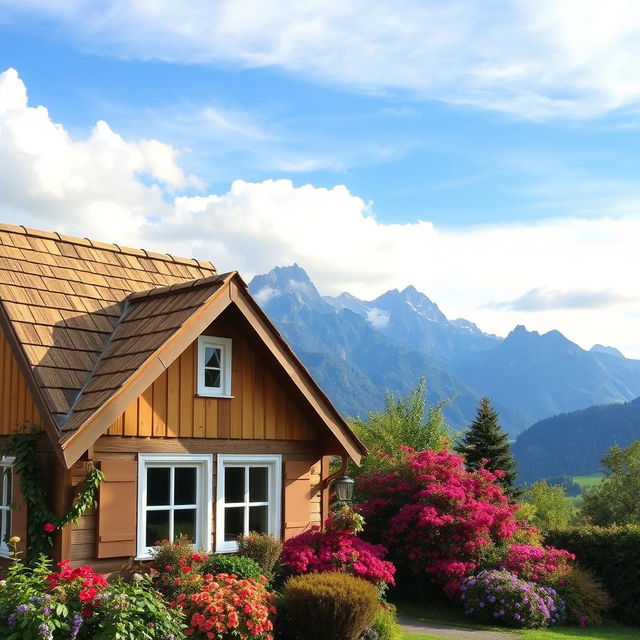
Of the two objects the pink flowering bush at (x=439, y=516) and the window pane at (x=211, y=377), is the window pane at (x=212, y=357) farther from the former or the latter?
the pink flowering bush at (x=439, y=516)

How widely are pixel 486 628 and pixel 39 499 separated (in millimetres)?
7970

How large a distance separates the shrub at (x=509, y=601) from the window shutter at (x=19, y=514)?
802 centimetres

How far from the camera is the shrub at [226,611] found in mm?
10016

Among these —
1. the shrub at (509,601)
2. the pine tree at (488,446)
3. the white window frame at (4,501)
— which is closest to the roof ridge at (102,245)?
the white window frame at (4,501)

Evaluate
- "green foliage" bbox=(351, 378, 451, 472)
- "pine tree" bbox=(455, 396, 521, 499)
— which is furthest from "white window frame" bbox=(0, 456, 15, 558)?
"pine tree" bbox=(455, 396, 521, 499)

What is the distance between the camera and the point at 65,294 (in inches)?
558

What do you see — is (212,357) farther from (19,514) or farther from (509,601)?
(509,601)

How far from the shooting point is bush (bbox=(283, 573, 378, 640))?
10.9 metres

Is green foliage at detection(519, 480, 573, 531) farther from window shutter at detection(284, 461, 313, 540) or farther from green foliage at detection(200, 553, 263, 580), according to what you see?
Result: green foliage at detection(200, 553, 263, 580)

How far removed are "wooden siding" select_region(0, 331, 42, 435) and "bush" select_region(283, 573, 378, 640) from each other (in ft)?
15.2

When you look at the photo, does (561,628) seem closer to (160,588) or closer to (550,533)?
(550,533)

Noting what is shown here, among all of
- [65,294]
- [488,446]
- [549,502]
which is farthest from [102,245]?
[549,502]

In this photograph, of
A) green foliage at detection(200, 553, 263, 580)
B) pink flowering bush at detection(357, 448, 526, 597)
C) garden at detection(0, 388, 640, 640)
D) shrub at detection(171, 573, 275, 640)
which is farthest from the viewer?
pink flowering bush at detection(357, 448, 526, 597)

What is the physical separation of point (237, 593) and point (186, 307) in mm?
4423
